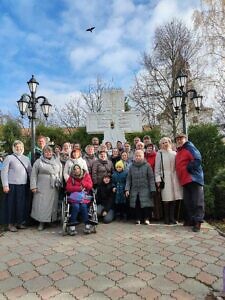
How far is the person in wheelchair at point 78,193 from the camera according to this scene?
238 inches

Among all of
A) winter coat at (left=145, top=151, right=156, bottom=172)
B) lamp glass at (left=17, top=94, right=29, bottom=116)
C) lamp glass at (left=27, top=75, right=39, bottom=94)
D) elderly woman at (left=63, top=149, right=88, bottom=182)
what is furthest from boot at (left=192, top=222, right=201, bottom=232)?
lamp glass at (left=17, top=94, right=29, bottom=116)

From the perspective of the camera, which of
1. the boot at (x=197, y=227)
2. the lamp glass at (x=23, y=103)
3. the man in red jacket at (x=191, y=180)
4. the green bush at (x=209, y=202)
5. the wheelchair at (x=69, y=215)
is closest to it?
the wheelchair at (x=69, y=215)

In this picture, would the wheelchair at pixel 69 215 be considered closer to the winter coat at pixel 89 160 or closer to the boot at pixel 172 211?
the winter coat at pixel 89 160

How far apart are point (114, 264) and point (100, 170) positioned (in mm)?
2937

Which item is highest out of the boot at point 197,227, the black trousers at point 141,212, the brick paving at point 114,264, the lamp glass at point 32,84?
the lamp glass at point 32,84

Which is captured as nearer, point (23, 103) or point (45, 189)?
point (45, 189)

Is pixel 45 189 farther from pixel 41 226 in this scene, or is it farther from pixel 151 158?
pixel 151 158

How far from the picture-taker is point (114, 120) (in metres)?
13.6

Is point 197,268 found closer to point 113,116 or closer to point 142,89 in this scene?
point 113,116

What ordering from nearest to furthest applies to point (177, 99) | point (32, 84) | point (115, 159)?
point (115, 159) → point (32, 84) → point (177, 99)

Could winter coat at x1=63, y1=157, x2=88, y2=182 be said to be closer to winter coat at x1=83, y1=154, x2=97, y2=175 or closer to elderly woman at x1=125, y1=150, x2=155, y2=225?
winter coat at x1=83, y1=154, x2=97, y2=175

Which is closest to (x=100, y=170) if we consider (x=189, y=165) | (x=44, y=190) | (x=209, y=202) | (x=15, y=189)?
(x=44, y=190)

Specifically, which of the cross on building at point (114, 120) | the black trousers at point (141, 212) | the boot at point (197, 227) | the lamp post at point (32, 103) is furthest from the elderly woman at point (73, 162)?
the cross on building at point (114, 120)

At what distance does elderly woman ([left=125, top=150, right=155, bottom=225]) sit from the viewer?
6.76 m
